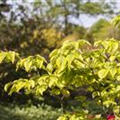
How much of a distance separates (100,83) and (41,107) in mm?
6818

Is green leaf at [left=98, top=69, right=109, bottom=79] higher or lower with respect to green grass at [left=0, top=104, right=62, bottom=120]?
higher

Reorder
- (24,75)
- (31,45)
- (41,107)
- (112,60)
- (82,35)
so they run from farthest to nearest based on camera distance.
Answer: (82,35) < (31,45) < (24,75) < (41,107) < (112,60)

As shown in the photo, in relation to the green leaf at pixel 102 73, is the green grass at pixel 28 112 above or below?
below

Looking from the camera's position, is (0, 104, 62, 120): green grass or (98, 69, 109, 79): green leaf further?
(0, 104, 62, 120): green grass

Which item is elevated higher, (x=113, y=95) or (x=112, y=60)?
(x=112, y=60)

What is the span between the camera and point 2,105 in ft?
32.1

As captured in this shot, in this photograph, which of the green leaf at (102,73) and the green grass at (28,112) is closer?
the green leaf at (102,73)

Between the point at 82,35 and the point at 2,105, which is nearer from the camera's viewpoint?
the point at 2,105

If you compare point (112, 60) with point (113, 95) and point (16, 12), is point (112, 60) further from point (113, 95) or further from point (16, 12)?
point (16, 12)

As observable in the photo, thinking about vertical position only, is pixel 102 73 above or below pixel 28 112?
above

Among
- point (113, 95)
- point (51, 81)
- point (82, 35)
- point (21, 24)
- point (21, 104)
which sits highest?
point (51, 81)

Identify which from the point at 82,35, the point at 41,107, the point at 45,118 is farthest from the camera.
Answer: the point at 82,35

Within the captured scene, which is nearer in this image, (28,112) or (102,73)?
(102,73)

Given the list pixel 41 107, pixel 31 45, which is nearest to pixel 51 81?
pixel 41 107
